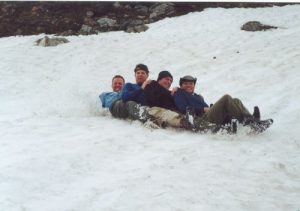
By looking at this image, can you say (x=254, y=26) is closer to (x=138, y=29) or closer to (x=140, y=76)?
(x=138, y=29)

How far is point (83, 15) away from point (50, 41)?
456 centimetres

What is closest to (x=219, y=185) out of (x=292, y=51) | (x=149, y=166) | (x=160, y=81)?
(x=149, y=166)

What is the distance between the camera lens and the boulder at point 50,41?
17.2 metres

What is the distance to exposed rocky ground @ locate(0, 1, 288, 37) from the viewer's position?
19797 millimetres

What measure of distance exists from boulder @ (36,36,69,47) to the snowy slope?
0.42 metres

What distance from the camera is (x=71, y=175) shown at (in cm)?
524

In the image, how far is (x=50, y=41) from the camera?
17.3 metres

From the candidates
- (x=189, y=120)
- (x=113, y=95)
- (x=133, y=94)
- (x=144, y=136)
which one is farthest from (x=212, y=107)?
(x=113, y=95)

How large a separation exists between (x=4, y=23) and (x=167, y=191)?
706 inches

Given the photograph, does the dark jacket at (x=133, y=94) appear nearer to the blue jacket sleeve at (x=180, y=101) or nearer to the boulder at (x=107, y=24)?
the blue jacket sleeve at (x=180, y=101)

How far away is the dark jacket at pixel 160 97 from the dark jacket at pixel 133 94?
0.24 metres

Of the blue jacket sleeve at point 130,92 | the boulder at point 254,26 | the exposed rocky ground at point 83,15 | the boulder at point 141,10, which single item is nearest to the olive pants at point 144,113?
the blue jacket sleeve at point 130,92

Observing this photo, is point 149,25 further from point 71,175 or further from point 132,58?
point 71,175

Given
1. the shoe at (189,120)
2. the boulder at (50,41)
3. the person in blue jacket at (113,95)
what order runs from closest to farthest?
the shoe at (189,120) → the person in blue jacket at (113,95) → the boulder at (50,41)
